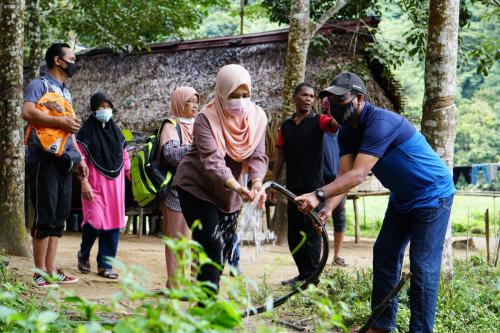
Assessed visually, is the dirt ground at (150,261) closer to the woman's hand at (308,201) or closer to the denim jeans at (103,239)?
the denim jeans at (103,239)

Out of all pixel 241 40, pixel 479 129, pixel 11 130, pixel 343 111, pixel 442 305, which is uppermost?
pixel 479 129

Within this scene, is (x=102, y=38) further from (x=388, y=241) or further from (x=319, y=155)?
(x=388, y=241)

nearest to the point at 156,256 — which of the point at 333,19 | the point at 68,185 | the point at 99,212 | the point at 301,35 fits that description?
the point at 99,212

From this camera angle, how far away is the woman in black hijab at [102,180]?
25.2 feet

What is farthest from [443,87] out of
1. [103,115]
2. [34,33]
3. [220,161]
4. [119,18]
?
[119,18]

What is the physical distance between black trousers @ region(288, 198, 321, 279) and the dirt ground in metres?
0.15

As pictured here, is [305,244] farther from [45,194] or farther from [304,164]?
[45,194]

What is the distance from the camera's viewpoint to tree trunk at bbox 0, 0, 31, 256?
782 centimetres

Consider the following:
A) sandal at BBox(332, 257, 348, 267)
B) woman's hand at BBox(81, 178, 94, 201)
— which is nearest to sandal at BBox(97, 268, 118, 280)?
woman's hand at BBox(81, 178, 94, 201)

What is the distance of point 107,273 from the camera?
7.61 m

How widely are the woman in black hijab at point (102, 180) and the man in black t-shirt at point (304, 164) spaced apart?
169 cm

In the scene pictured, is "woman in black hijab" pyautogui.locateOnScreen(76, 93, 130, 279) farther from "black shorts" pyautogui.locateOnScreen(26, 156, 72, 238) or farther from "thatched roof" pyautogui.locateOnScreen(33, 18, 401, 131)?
"thatched roof" pyautogui.locateOnScreen(33, 18, 401, 131)

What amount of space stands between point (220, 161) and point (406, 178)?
1214 mm

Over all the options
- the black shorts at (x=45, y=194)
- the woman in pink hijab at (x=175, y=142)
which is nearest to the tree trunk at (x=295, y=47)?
the woman in pink hijab at (x=175, y=142)
